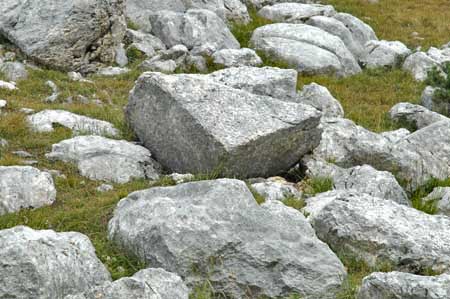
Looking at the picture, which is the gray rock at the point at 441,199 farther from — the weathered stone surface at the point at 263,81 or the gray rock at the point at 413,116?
the weathered stone surface at the point at 263,81

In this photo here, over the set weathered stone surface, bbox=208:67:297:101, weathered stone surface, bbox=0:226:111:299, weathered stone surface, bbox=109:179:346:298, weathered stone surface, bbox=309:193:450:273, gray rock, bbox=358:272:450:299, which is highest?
gray rock, bbox=358:272:450:299

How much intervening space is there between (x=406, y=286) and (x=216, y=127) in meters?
4.90

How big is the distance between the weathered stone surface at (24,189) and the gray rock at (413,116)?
29.0ft

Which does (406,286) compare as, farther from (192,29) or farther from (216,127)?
(192,29)

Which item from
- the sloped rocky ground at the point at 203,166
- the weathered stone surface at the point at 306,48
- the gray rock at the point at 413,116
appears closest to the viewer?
the sloped rocky ground at the point at 203,166

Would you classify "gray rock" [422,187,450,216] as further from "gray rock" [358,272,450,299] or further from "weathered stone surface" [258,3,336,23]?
"weathered stone surface" [258,3,336,23]

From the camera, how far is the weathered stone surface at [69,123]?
42.3 ft

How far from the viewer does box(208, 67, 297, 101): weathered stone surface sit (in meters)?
15.2

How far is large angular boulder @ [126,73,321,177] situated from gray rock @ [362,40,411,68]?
36.0ft

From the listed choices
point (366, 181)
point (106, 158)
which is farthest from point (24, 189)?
point (366, 181)

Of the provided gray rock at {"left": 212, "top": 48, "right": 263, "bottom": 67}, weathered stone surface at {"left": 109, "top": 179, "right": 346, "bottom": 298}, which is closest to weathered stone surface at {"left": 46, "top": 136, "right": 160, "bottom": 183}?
weathered stone surface at {"left": 109, "top": 179, "right": 346, "bottom": 298}

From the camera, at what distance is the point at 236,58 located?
20141mm

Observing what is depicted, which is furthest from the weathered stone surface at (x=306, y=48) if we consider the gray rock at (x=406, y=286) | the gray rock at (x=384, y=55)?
the gray rock at (x=406, y=286)

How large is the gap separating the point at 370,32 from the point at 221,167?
54.7ft
